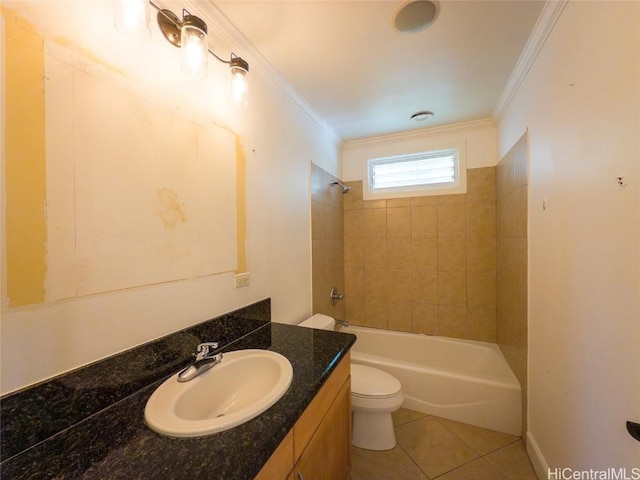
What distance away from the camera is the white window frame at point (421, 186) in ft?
8.09

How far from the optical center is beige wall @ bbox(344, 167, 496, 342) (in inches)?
94.7

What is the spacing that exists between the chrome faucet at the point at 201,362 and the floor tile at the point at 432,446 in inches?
57.3

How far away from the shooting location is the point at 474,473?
1.45 metres

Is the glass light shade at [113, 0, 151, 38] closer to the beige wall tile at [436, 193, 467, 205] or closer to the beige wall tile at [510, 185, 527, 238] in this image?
the beige wall tile at [510, 185, 527, 238]

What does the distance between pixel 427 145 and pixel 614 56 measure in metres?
1.82

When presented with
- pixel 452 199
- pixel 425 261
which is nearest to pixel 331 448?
pixel 425 261

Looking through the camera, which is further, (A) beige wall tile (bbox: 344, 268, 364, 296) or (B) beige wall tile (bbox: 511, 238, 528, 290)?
(A) beige wall tile (bbox: 344, 268, 364, 296)

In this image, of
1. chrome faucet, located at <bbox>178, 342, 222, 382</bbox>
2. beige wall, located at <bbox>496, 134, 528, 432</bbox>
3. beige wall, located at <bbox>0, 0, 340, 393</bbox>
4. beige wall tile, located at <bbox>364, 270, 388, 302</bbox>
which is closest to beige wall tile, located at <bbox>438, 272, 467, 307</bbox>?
beige wall, located at <bbox>496, 134, 528, 432</bbox>

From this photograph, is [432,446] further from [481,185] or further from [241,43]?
[241,43]

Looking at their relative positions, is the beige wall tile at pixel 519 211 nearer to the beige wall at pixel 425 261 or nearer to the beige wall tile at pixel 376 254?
the beige wall at pixel 425 261

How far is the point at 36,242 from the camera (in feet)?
2.14

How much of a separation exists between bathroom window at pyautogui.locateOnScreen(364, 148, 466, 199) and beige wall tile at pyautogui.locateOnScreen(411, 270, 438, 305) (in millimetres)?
845

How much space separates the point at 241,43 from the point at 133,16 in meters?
0.68

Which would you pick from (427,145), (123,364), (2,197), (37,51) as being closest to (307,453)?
(123,364)
